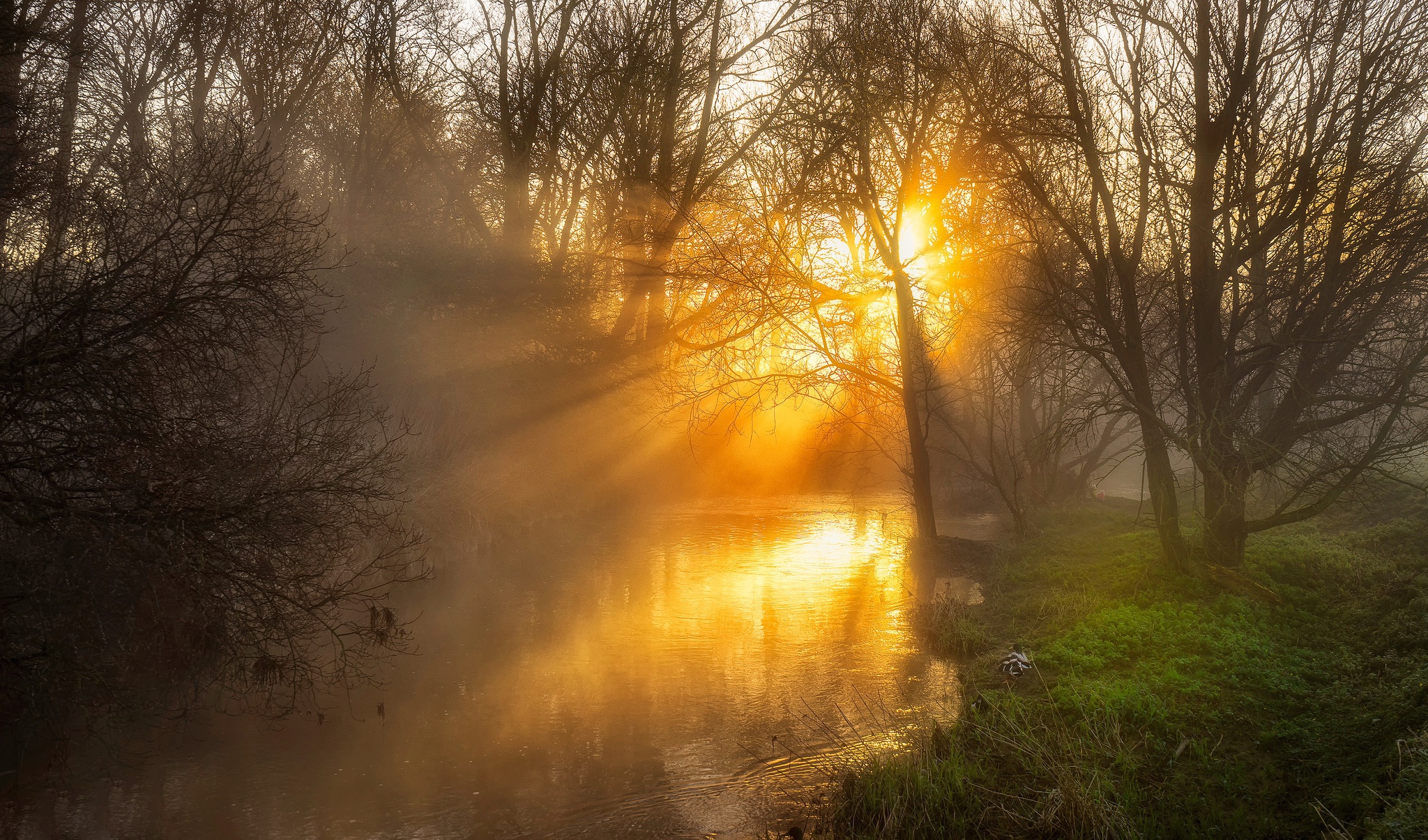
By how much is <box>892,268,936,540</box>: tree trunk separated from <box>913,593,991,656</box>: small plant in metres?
4.37

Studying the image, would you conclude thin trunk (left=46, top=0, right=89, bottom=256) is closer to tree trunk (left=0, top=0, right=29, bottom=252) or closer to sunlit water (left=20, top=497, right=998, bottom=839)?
tree trunk (left=0, top=0, right=29, bottom=252)

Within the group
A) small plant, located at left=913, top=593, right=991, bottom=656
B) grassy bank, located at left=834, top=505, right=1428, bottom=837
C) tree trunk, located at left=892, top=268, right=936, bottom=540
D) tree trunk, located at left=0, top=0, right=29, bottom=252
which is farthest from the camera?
tree trunk, located at left=892, top=268, right=936, bottom=540

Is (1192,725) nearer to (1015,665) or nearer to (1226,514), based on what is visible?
(1015,665)

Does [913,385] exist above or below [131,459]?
above

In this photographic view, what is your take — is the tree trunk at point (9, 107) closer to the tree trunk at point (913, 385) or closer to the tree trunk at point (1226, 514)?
the tree trunk at point (1226, 514)

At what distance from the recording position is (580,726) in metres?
9.59

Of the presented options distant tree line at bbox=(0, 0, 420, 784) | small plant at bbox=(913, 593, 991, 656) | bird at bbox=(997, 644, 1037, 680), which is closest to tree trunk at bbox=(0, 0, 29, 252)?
distant tree line at bbox=(0, 0, 420, 784)

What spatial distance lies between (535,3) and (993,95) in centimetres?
1269

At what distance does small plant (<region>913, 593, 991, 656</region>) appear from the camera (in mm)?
11312

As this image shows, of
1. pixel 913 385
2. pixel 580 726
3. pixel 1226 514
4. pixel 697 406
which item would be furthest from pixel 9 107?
pixel 913 385

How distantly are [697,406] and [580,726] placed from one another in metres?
7.21

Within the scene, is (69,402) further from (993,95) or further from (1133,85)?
(1133,85)

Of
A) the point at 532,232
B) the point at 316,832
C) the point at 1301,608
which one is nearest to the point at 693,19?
the point at 532,232

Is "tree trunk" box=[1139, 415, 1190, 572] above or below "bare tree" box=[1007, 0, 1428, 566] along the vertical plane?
below
